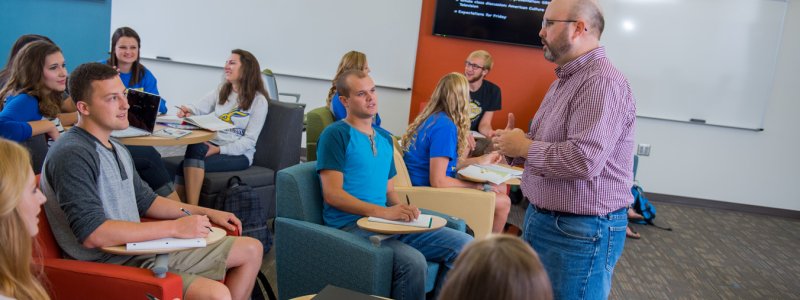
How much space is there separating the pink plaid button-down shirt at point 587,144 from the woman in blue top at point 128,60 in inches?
130

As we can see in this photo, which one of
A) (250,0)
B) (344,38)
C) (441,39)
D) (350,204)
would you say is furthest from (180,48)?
(350,204)

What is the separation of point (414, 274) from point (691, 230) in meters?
3.96

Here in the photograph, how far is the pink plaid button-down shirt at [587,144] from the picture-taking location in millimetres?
1979

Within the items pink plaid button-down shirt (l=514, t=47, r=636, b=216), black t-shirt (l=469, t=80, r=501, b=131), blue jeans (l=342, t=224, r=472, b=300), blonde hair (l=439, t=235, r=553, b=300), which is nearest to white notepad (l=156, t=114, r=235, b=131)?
blue jeans (l=342, t=224, r=472, b=300)

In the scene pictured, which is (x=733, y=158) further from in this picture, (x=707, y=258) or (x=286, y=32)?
(x=286, y=32)

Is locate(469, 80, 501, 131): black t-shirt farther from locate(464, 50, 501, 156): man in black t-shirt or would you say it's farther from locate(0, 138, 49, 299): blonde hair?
locate(0, 138, 49, 299): blonde hair

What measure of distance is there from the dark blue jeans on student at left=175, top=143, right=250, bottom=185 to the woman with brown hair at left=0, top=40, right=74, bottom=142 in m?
0.79

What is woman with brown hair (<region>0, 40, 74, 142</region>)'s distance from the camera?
3432 mm

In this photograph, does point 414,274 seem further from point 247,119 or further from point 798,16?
point 798,16

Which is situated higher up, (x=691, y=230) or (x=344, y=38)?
(x=344, y=38)

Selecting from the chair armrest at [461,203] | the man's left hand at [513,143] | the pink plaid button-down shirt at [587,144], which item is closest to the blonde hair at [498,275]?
the pink plaid button-down shirt at [587,144]

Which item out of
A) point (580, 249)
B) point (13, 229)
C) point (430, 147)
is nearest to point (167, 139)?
point (430, 147)

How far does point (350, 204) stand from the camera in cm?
275

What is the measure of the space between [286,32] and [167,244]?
15.9 ft
